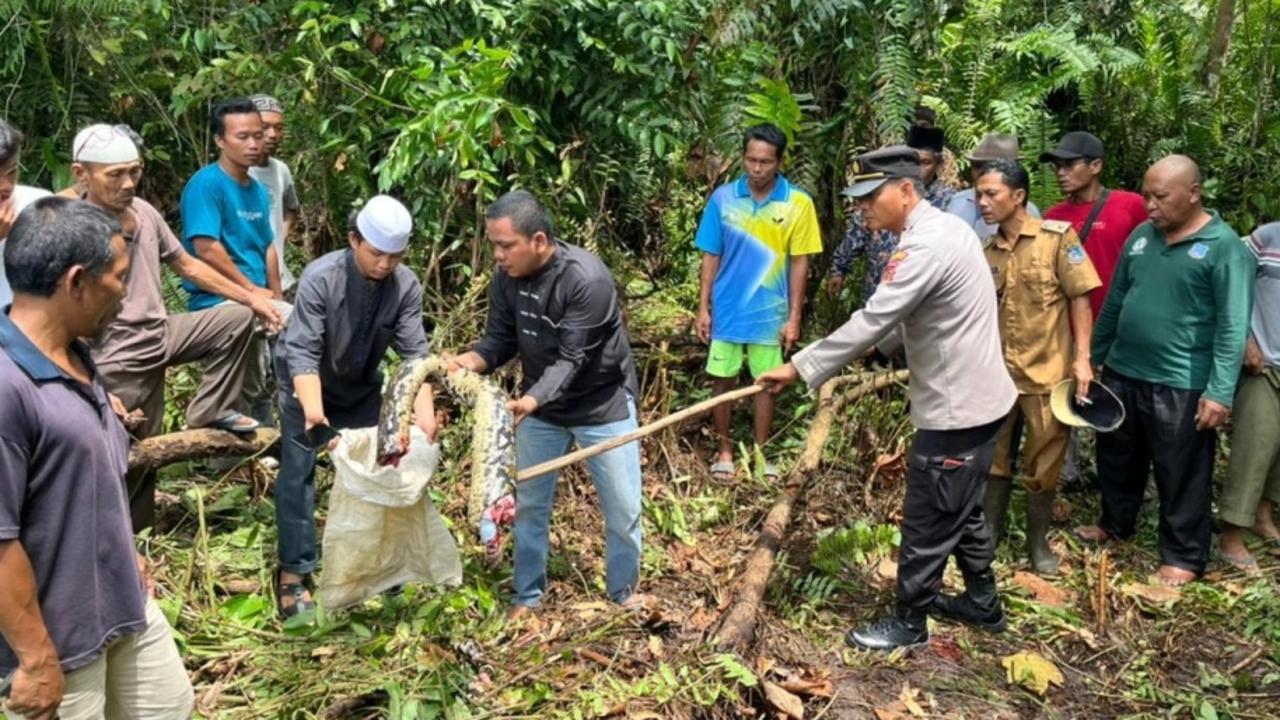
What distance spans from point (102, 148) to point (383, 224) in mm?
1318

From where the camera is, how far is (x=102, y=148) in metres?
4.34

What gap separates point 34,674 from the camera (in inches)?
93.3

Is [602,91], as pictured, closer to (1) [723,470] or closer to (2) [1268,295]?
(1) [723,470]

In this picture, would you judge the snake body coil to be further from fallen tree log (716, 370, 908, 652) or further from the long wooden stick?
fallen tree log (716, 370, 908, 652)

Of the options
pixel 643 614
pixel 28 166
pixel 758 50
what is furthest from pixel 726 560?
pixel 28 166

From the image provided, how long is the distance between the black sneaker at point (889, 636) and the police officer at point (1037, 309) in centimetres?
112

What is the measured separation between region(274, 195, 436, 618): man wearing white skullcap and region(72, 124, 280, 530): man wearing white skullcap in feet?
2.19

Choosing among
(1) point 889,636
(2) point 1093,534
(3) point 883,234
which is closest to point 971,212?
(3) point 883,234

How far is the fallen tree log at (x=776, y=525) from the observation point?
4.23 metres

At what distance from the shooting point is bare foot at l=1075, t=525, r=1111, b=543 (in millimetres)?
5645

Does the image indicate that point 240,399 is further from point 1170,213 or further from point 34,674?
point 1170,213

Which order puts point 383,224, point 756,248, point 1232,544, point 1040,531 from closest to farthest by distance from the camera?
point 383,224, point 1040,531, point 1232,544, point 756,248

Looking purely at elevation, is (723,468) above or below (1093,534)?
above

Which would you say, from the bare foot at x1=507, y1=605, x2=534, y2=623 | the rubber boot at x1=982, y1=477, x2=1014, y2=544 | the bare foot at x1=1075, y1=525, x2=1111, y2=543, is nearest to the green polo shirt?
the rubber boot at x1=982, y1=477, x2=1014, y2=544
